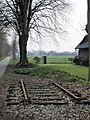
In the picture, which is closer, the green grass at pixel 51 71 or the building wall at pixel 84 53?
the green grass at pixel 51 71

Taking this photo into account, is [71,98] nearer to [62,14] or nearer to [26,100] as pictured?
[26,100]

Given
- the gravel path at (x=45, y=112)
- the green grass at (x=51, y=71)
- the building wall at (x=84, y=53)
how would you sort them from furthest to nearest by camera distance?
the building wall at (x=84, y=53), the green grass at (x=51, y=71), the gravel path at (x=45, y=112)

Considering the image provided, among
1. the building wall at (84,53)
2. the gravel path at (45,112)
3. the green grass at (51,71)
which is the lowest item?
the green grass at (51,71)

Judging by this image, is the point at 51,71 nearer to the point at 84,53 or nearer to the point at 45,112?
the point at 45,112

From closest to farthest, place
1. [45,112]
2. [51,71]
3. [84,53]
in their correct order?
[45,112] → [51,71] → [84,53]

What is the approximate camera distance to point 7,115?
719cm

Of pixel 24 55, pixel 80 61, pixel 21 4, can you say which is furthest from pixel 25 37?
pixel 80 61

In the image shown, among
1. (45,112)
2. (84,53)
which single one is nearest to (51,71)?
(45,112)

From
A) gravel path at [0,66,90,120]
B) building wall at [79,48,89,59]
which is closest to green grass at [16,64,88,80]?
gravel path at [0,66,90,120]

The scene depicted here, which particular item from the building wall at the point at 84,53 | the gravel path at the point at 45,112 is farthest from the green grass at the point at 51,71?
the building wall at the point at 84,53

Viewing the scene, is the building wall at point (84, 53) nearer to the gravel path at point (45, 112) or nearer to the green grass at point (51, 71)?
the green grass at point (51, 71)

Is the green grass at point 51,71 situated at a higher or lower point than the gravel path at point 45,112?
lower

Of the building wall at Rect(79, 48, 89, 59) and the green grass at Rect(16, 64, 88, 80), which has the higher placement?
the building wall at Rect(79, 48, 89, 59)

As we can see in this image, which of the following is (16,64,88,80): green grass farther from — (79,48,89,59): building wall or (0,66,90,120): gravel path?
(79,48,89,59): building wall
